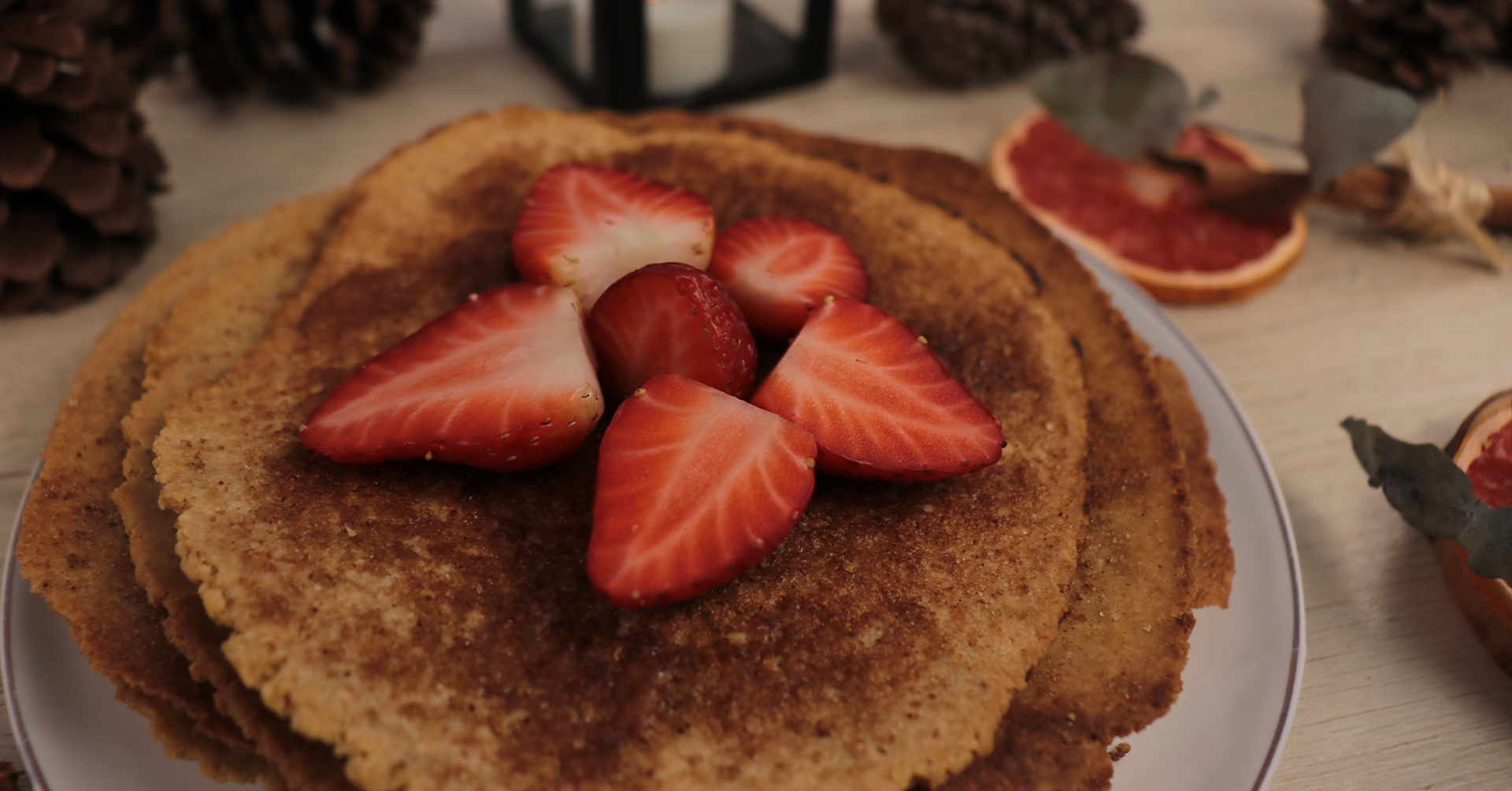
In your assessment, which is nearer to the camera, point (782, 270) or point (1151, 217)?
point (782, 270)

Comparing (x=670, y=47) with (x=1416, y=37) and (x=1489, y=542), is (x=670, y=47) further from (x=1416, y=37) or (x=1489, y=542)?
(x=1416, y=37)

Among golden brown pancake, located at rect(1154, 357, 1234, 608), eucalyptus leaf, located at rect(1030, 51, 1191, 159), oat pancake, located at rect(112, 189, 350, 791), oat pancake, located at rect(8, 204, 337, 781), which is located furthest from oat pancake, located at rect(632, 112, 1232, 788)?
oat pancake, located at rect(8, 204, 337, 781)

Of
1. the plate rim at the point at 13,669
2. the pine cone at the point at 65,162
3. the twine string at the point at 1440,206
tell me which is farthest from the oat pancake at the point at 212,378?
the twine string at the point at 1440,206

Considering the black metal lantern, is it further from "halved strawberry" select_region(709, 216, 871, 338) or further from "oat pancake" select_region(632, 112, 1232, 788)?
"halved strawberry" select_region(709, 216, 871, 338)

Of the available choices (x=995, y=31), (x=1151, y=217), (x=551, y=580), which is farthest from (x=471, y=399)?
(x=995, y=31)

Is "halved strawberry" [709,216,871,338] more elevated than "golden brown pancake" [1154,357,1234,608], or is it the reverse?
"halved strawberry" [709,216,871,338]

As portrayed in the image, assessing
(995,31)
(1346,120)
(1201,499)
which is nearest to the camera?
(1201,499)

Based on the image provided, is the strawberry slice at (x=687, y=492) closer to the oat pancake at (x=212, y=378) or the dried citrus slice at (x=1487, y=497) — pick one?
the oat pancake at (x=212, y=378)

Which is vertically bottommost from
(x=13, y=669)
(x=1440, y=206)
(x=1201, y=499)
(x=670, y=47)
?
(x=13, y=669)
